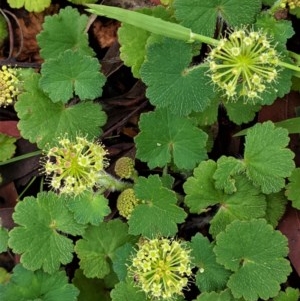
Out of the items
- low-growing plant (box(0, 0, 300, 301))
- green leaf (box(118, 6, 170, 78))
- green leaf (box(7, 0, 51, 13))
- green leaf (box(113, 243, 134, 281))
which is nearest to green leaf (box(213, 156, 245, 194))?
low-growing plant (box(0, 0, 300, 301))

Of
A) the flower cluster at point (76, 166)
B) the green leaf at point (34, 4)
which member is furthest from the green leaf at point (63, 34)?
the flower cluster at point (76, 166)

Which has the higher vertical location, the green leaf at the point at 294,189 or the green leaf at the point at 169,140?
the green leaf at the point at 169,140

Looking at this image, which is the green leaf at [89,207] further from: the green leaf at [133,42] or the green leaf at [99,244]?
the green leaf at [133,42]

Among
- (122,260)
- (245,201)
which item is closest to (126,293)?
(122,260)

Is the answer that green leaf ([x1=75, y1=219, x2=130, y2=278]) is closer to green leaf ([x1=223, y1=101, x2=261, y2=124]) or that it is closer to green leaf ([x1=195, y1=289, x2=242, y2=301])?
green leaf ([x1=195, y1=289, x2=242, y2=301])

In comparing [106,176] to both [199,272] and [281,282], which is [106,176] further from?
[281,282]

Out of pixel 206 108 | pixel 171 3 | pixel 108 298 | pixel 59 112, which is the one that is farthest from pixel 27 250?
pixel 171 3
